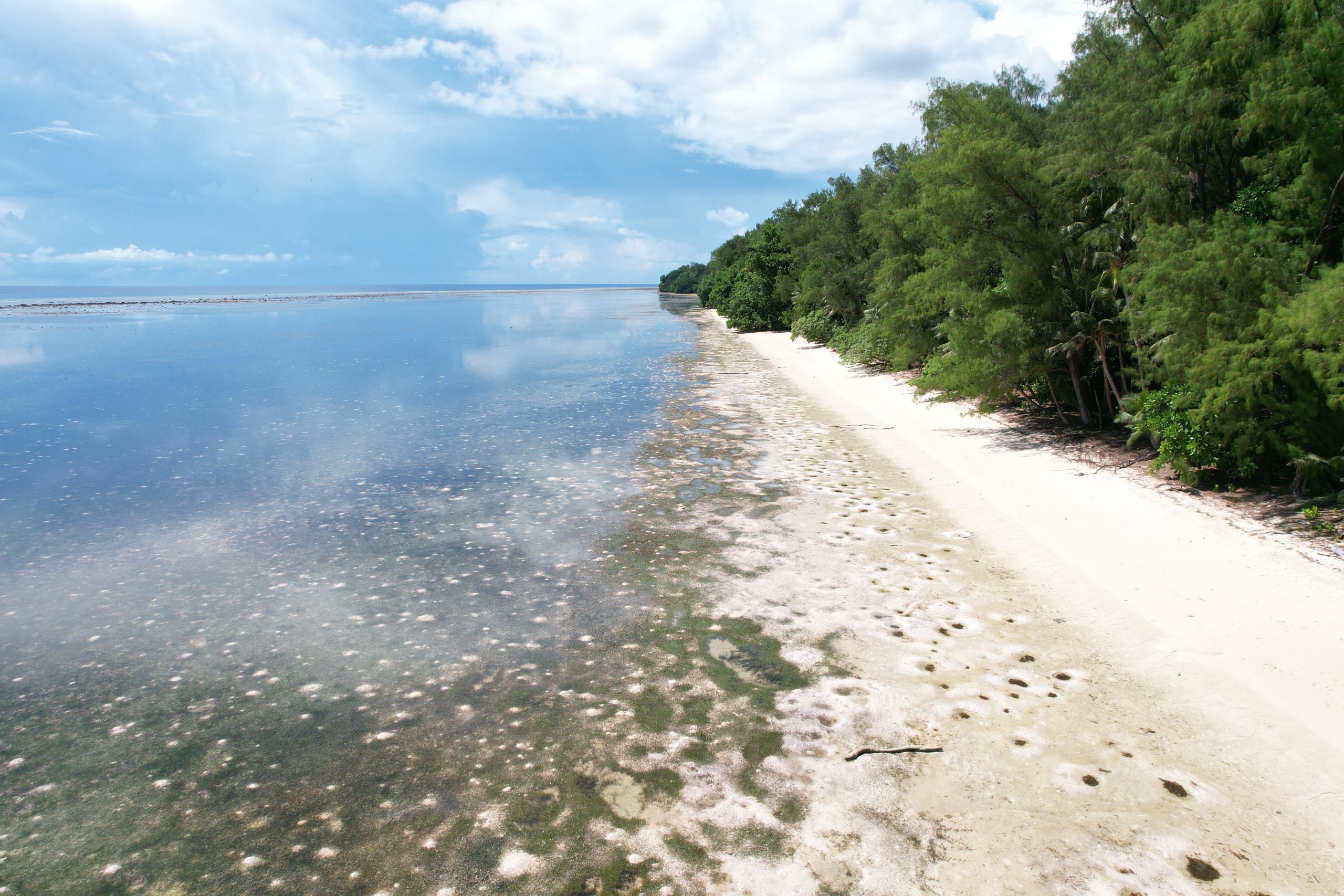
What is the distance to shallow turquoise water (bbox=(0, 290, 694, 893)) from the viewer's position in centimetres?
614

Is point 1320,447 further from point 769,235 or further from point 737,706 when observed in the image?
point 769,235

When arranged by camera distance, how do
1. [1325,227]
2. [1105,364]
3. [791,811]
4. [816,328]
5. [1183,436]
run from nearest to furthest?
[791,811], [1325,227], [1183,436], [1105,364], [816,328]

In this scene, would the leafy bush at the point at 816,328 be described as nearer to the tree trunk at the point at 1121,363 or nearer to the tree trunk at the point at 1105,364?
the tree trunk at the point at 1121,363

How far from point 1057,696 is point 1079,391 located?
12.5m

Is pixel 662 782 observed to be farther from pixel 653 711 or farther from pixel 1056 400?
pixel 1056 400

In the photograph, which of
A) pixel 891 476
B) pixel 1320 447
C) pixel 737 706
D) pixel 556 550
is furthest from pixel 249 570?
pixel 1320 447

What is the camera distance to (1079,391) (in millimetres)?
17656

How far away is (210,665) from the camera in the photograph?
326 inches

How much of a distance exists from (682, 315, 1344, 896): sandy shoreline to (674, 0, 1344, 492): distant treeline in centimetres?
210

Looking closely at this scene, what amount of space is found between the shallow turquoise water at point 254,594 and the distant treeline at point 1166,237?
923cm

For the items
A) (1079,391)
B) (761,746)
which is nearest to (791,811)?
(761,746)

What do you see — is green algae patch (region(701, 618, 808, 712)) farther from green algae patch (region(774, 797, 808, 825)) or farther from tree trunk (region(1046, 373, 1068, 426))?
A: tree trunk (region(1046, 373, 1068, 426))

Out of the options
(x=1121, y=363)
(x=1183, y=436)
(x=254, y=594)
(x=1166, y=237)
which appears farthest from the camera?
(x=1121, y=363)

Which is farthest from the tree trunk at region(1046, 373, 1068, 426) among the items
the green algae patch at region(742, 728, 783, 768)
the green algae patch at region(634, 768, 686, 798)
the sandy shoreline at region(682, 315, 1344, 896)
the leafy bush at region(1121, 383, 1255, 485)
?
the green algae patch at region(634, 768, 686, 798)
